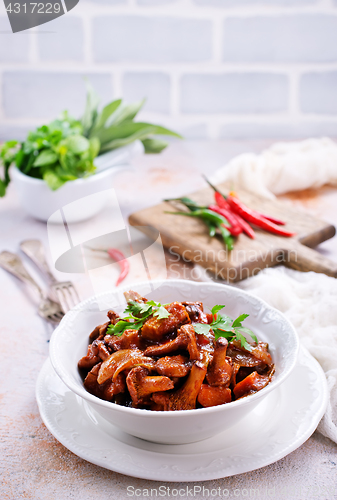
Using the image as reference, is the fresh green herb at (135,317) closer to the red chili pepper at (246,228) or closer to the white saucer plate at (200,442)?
the white saucer plate at (200,442)

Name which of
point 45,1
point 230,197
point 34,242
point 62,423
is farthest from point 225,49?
point 62,423

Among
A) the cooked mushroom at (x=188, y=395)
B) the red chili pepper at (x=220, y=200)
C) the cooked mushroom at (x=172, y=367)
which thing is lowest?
the red chili pepper at (x=220, y=200)

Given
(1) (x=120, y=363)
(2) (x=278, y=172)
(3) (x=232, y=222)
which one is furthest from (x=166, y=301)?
(2) (x=278, y=172)

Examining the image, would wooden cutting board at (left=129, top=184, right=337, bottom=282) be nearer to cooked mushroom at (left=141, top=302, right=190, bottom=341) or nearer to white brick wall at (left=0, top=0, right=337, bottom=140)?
cooked mushroom at (left=141, top=302, right=190, bottom=341)

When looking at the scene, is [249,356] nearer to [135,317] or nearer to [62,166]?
[135,317]

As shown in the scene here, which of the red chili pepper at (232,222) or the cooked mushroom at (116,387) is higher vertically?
the cooked mushroom at (116,387)

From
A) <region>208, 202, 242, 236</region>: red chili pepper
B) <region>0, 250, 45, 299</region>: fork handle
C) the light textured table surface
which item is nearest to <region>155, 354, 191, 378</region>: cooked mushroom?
the light textured table surface

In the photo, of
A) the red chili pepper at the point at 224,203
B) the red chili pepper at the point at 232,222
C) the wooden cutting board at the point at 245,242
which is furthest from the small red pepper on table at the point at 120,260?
the red chili pepper at the point at 224,203
